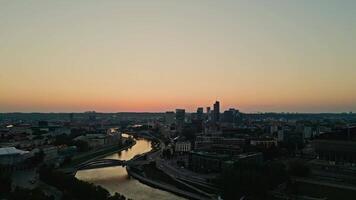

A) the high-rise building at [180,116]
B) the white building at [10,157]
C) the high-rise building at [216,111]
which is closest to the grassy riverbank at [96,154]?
the white building at [10,157]

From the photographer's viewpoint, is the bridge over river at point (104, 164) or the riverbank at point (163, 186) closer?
the riverbank at point (163, 186)

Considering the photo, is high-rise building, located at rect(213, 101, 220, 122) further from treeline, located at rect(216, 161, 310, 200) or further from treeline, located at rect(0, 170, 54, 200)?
treeline, located at rect(0, 170, 54, 200)

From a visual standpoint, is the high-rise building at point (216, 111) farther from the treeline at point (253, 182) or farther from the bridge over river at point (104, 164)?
the treeline at point (253, 182)

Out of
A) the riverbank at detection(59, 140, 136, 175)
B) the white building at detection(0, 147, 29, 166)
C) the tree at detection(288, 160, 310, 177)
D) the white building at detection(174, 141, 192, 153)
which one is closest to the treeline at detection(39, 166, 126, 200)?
the riverbank at detection(59, 140, 136, 175)

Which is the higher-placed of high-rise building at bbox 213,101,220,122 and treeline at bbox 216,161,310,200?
high-rise building at bbox 213,101,220,122

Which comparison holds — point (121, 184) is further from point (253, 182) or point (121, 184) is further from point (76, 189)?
point (253, 182)

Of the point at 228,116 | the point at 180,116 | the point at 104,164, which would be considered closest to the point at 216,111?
the point at 228,116

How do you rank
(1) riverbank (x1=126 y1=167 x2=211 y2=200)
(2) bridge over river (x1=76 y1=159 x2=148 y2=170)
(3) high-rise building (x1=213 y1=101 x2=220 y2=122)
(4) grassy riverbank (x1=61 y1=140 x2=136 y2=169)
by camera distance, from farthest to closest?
(3) high-rise building (x1=213 y1=101 x2=220 y2=122) → (4) grassy riverbank (x1=61 y1=140 x2=136 y2=169) → (2) bridge over river (x1=76 y1=159 x2=148 y2=170) → (1) riverbank (x1=126 y1=167 x2=211 y2=200)

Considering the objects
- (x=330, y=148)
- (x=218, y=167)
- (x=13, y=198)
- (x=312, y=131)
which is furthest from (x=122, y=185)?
(x=312, y=131)

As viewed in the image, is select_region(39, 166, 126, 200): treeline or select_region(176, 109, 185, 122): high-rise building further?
select_region(176, 109, 185, 122): high-rise building
